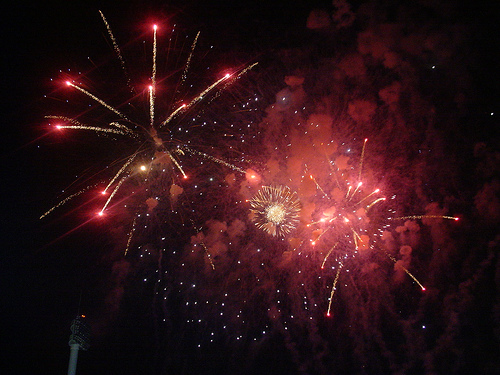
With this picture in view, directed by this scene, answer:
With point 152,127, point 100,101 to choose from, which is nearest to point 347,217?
point 152,127

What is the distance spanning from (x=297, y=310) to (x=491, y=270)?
5015 mm

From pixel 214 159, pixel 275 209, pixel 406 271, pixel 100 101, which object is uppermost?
pixel 100 101

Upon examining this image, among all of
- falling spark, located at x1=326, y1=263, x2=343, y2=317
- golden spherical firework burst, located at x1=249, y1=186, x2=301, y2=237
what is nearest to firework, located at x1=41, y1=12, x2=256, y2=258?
golden spherical firework burst, located at x1=249, y1=186, x2=301, y2=237

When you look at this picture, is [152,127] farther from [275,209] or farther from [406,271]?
[406,271]

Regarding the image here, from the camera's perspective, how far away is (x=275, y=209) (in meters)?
7.04

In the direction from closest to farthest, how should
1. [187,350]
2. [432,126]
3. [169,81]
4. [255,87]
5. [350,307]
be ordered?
[169,81] < [255,87] < [432,126] < [350,307] < [187,350]

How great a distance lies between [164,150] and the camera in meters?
6.42

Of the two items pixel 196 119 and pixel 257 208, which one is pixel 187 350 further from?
pixel 196 119

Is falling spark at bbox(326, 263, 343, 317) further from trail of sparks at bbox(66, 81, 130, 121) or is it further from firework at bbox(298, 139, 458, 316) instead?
trail of sparks at bbox(66, 81, 130, 121)

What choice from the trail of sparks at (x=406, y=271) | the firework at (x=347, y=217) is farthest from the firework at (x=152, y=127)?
the trail of sparks at (x=406, y=271)

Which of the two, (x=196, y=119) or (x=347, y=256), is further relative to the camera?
(x=347, y=256)

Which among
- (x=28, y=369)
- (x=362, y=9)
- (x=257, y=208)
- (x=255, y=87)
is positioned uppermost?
(x=362, y=9)

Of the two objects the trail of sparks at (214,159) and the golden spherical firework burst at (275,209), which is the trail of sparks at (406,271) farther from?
the trail of sparks at (214,159)

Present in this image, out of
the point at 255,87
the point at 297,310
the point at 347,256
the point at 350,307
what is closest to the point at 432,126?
the point at 347,256
